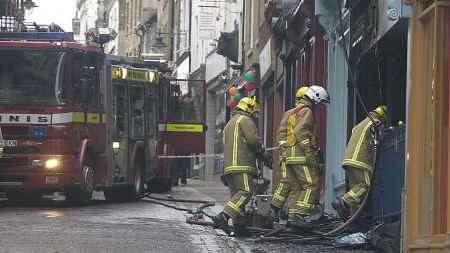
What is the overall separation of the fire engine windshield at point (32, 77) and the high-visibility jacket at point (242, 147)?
443 cm

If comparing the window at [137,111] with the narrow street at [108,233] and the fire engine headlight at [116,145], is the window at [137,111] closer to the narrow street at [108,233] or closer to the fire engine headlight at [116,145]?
the fire engine headlight at [116,145]

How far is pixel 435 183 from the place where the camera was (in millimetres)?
8008

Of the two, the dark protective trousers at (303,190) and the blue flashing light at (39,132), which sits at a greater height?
the blue flashing light at (39,132)

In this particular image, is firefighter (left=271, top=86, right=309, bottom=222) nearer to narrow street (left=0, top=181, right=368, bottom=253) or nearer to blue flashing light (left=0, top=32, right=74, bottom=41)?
A: narrow street (left=0, top=181, right=368, bottom=253)

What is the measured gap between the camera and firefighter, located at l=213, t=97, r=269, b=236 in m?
12.2

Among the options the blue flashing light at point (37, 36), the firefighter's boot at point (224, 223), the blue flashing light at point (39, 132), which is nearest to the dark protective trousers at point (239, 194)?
the firefighter's boot at point (224, 223)

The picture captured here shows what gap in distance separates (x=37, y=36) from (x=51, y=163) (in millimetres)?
2188

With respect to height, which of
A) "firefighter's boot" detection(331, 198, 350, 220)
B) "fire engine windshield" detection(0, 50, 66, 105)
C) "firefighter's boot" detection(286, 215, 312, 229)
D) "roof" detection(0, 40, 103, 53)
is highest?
"roof" detection(0, 40, 103, 53)

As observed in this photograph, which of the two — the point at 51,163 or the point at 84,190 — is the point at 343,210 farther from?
the point at 84,190

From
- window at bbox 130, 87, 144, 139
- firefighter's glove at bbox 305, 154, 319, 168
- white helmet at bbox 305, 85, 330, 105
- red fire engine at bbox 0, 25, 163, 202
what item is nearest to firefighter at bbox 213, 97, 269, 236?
firefighter's glove at bbox 305, 154, 319, 168

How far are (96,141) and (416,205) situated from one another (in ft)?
31.3

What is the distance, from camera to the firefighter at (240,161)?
40.0 ft

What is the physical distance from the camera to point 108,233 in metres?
11.8

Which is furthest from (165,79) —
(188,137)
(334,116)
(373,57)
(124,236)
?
(124,236)
